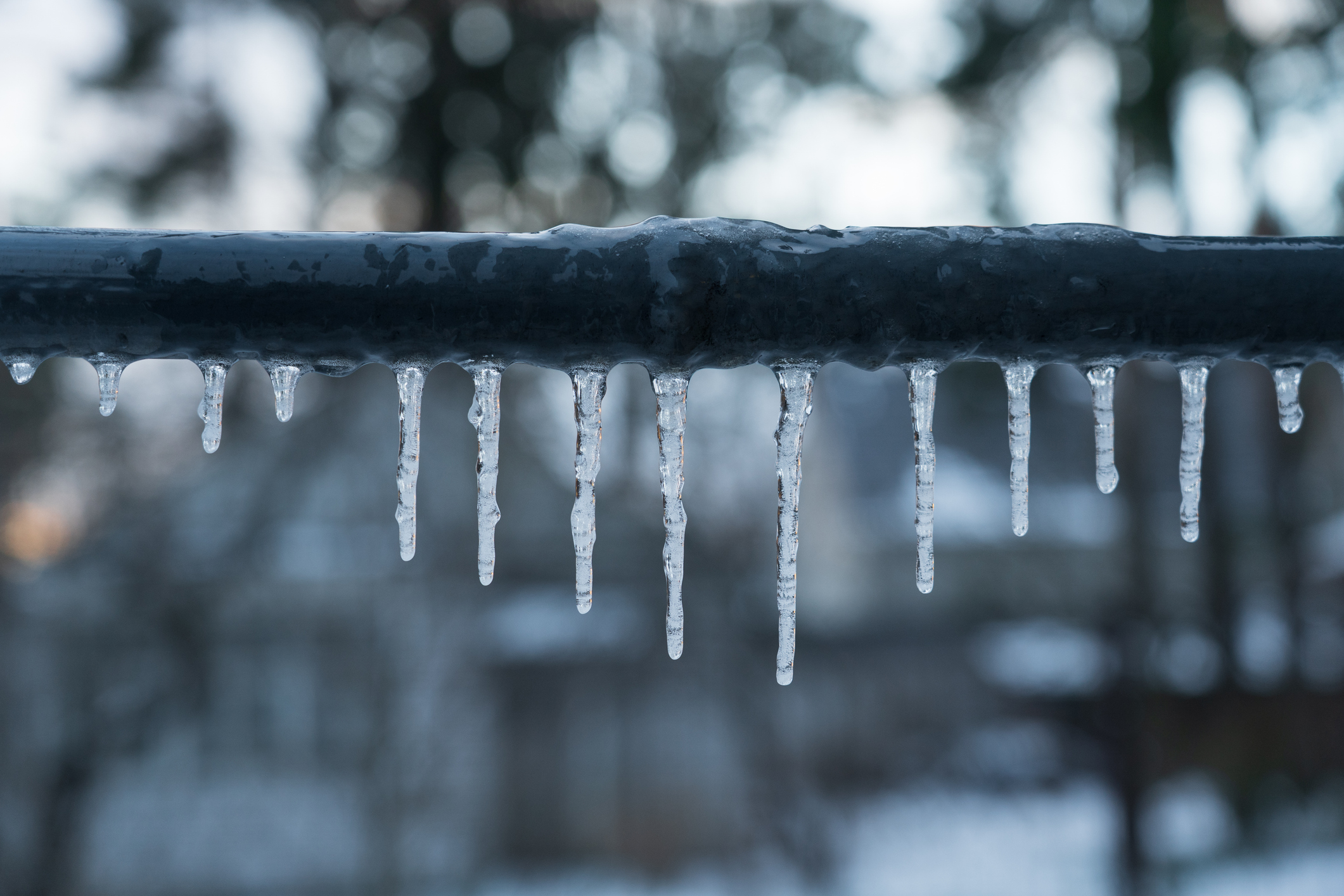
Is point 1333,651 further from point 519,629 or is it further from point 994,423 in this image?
point 519,629

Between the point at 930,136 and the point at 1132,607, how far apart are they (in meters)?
4.73

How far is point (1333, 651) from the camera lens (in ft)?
29.8

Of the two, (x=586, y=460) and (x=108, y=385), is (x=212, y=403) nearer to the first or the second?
(x=108, y=385)

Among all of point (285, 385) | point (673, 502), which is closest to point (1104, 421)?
point (673, 502)

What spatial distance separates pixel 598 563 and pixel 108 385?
8.74 m

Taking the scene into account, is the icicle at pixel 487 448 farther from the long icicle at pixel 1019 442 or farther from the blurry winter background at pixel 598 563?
the blurry winter background at pixel 598 563

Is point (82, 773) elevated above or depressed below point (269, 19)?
below

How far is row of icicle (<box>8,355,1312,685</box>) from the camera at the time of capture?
65 centimetres

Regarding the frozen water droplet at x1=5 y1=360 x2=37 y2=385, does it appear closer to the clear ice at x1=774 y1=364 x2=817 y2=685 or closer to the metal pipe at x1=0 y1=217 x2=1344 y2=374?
the metal pipe at x1=0 y1=217 x2=1344 y2=374


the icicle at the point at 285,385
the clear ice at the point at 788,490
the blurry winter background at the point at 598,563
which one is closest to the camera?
the icicle at the point at 285,385

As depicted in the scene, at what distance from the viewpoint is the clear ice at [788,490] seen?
0.71 meters

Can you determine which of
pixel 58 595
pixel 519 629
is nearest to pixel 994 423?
pixel 519 629

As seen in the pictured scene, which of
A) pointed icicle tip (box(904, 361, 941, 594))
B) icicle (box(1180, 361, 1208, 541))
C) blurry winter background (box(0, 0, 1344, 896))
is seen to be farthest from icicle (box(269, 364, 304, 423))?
blurry winter background (box(0, 0, 1344, 896))

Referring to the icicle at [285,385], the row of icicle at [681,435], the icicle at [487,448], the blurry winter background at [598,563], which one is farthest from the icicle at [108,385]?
the blurry winter background at [598,563]
